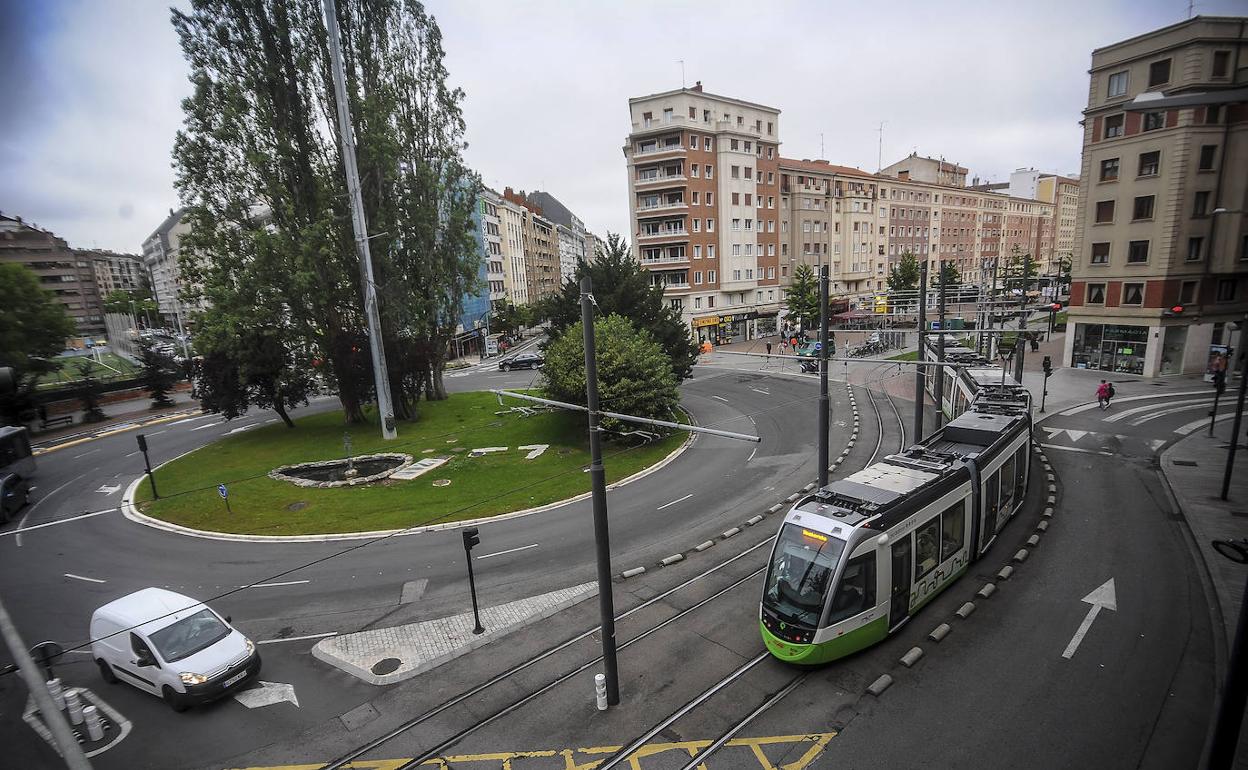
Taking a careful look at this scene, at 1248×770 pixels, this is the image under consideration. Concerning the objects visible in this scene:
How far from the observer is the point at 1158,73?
102ft

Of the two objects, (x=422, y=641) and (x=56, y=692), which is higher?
(x=56, y=692)

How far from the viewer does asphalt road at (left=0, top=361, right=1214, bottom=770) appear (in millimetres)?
8808

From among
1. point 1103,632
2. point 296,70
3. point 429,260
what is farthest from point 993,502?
point 296,70

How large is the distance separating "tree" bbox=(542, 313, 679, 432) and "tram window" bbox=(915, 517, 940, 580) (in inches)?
580

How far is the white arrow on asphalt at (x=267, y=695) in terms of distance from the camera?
10.6 metres

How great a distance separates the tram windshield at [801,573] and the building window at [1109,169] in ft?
126

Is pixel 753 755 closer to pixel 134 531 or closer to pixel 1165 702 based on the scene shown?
pixel 1165 702

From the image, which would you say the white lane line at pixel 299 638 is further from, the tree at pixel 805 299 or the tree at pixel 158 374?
the tree at pixel 805 299

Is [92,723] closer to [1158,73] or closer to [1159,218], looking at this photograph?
[1159,218]

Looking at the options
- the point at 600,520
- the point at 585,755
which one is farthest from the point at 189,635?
the point at 600,520

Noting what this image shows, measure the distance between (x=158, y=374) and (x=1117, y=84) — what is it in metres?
67.2

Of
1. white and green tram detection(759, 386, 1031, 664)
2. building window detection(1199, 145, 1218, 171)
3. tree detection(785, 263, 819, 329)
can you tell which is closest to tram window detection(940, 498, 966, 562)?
white and green tram detection(759, 386, 1031, 664)

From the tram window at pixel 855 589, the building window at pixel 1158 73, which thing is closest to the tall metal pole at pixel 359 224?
the tram window at pixel 855 589

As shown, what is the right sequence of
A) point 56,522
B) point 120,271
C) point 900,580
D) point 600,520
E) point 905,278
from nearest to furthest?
point 600,520 < point 900,580 < point 56,522 < point 905,278 < point 120,271
